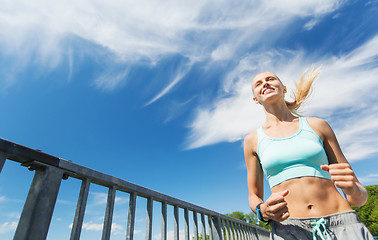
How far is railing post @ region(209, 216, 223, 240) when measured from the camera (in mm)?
3113

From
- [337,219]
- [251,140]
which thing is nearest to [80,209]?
[251,140]

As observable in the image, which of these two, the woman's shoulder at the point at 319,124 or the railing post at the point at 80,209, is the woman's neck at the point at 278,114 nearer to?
the woman's shoulder at the point at 319,124

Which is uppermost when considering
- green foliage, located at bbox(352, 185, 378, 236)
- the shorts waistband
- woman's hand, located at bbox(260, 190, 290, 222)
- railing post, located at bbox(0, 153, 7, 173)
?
green foliage, located at bbox(352, 185, 378, 236)

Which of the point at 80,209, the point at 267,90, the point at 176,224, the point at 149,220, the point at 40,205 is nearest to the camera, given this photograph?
the point at 40,205

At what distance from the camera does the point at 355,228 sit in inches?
42.2

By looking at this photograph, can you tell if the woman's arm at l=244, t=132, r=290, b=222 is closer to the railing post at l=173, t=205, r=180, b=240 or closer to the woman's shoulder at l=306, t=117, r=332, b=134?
the woman's shoulder at l=306, t=117, r=332, b=134

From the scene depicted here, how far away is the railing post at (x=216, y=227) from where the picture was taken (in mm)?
3113

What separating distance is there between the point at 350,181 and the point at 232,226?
10.1ft

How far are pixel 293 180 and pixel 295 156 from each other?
151 mm

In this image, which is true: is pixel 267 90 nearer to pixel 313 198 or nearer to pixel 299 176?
pixel 299 176

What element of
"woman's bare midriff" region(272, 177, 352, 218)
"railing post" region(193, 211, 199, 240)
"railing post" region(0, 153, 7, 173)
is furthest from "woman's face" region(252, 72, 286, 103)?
"railing post" region(193, 211, 199, 240)

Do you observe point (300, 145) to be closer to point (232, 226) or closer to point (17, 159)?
point (17, 159)

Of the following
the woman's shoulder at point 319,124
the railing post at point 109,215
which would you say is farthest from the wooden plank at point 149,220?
the woman's shoulder at point 319,124

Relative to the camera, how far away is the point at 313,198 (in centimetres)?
121
